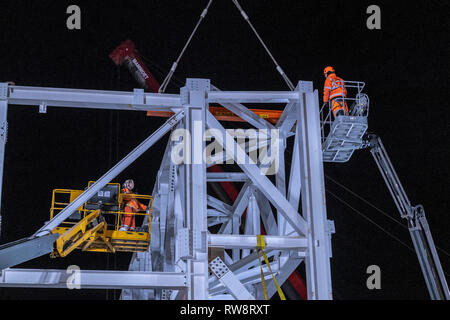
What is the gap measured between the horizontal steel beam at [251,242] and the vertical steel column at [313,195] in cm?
21

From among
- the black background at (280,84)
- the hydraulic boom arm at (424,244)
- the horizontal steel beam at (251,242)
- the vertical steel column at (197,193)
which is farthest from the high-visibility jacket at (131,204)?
the black background at (280,84)

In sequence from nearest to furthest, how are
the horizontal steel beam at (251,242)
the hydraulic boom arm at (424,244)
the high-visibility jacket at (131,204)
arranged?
the horizontal steel beam at (251,242) < the hydraulic boom arm at (424,244) < the high-visibility jacket at (131,204)

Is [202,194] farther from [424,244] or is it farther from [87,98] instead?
[424,244]

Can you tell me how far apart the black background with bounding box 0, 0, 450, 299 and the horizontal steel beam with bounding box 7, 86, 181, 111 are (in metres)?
11.6

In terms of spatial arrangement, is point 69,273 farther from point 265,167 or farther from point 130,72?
point 130,72

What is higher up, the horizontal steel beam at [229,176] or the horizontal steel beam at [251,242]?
the horizontal steel beam at [229,176]

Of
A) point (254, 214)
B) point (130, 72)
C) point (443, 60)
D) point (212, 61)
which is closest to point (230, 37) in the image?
point (212, 61)

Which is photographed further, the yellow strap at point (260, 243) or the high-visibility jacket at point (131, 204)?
the high-visibility jacket at point (131, 204)

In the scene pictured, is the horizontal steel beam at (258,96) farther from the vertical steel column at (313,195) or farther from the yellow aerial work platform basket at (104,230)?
the yellow aerial work platform basket at (104,230)

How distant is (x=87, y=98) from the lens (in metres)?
10.2

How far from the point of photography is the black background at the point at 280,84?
2156 cm

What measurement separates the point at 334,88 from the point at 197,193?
477cm

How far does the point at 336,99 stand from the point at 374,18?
11092mm

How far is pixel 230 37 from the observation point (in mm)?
22562
